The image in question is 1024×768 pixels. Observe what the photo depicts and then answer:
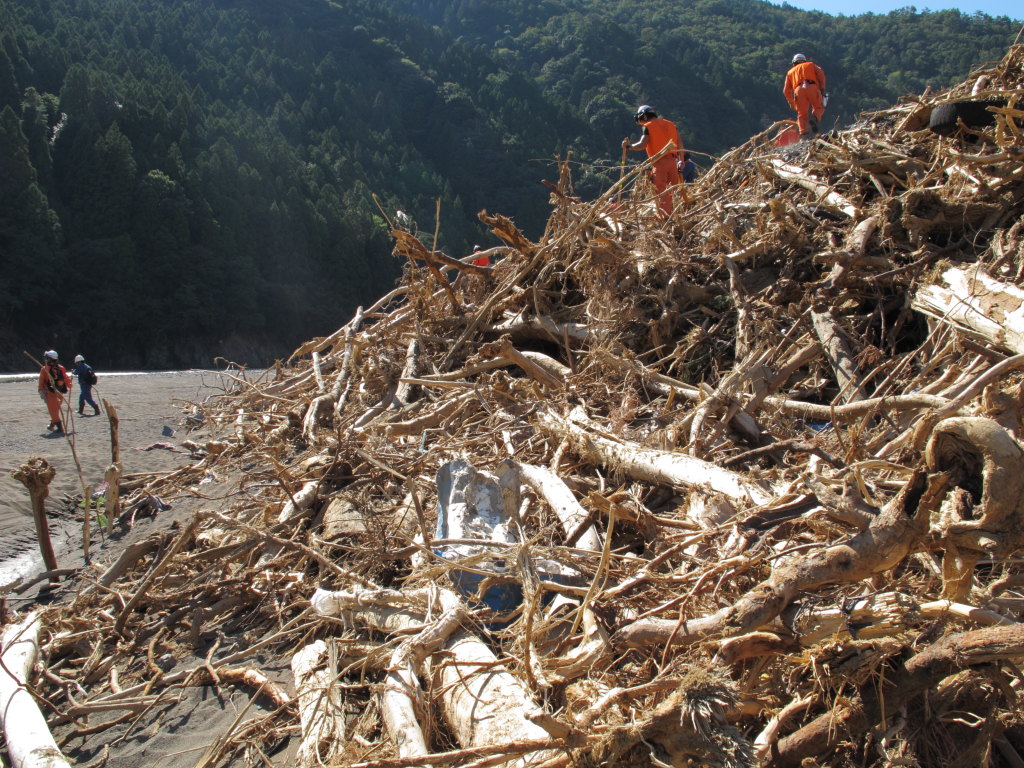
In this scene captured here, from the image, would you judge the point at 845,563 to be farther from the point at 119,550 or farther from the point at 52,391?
the point at 52,391

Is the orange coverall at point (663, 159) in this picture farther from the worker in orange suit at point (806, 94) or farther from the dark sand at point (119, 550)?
the dark sand at point (119, 550)

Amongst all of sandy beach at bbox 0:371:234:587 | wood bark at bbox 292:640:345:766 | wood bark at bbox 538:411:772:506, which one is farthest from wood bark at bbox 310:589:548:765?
sandy beach at bbox 0:371:234:587

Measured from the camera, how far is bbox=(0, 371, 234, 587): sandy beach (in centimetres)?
471

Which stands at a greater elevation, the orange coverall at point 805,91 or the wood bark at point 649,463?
the orange coverall at point 805,91

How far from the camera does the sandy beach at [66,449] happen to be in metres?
4.71

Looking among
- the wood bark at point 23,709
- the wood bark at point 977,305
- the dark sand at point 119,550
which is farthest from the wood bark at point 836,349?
the wood bark at point 23,709

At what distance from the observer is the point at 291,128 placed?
5241 cm

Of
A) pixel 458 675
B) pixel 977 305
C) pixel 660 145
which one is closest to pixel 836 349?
pixel 977 305

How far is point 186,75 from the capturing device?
167 ft

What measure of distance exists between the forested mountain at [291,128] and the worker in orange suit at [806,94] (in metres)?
1.31

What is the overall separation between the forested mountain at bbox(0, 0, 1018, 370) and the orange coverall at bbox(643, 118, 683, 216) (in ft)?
3.57

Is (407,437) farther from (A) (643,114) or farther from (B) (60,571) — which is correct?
(A) (643,114)

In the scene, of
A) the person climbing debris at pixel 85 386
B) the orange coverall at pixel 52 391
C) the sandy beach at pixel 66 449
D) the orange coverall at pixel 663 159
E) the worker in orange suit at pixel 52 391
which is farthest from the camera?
the person climbing debris at pixel 85 386

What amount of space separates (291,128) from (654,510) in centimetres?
5595
